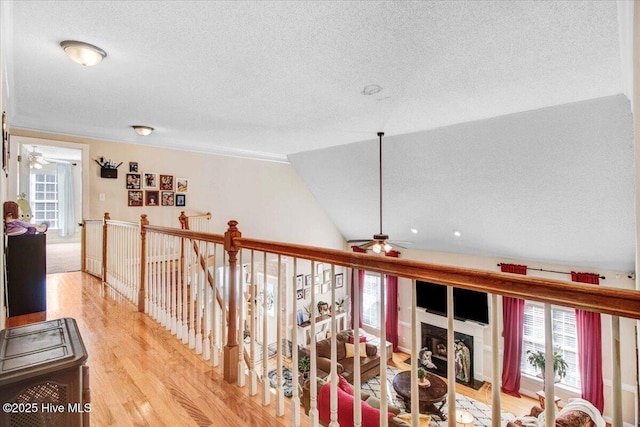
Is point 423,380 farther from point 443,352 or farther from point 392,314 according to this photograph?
point 392,314

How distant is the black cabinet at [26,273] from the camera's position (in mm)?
2770

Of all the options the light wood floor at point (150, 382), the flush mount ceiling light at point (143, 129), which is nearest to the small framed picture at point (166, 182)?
the flush mount ceiling light at point (143, 129)

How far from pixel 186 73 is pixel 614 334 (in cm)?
312

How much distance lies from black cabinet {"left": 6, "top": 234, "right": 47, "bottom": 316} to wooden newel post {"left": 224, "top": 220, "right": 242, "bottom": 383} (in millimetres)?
2197

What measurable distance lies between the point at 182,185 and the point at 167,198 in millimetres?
365

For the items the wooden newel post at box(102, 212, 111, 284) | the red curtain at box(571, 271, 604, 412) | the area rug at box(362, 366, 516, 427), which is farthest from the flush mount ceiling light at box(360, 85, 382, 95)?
the red curtain at box(571, 271, 604, 412)

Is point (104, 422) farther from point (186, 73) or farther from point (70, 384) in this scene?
point (186, 73)

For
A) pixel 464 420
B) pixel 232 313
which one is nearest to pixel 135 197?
pixel 232 313

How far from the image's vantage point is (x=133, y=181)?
514cm

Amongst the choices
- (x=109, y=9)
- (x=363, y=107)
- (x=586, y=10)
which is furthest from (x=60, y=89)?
(x=586, y=10)

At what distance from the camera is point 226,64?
2.53 m

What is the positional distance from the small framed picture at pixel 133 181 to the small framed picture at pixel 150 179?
10cm

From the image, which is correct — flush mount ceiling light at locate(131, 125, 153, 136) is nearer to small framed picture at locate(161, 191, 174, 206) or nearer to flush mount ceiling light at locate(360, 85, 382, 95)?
small framed picture at locate(161, 191, 174, 206)

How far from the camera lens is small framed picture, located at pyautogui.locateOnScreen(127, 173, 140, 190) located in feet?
16.7
